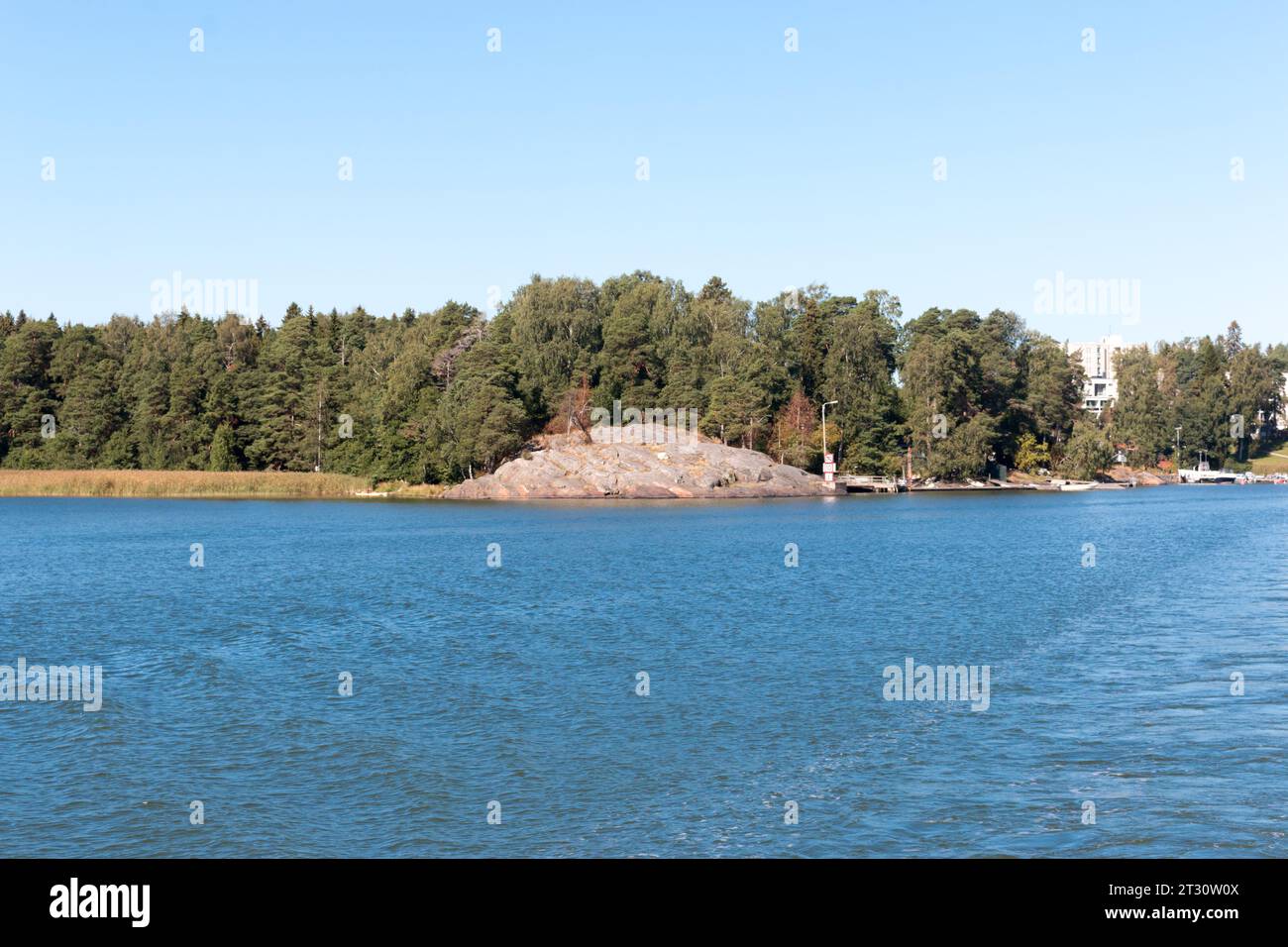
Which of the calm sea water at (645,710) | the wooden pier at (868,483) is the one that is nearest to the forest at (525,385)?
the wooden pier at (868,483)

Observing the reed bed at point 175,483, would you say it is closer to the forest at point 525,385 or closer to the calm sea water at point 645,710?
the forest at point 525,385

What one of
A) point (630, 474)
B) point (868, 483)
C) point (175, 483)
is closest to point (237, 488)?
point (175, 483)

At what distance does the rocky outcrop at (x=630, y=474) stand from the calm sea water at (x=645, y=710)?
228ft

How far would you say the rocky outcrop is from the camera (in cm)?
13100

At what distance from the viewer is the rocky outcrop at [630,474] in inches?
5157

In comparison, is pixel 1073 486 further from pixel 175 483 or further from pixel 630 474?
pixel 175 483

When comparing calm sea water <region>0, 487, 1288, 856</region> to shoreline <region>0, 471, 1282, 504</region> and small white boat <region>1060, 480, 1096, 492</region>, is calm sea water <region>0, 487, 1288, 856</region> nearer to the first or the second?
shoreline <region>0, 471, 1282, 504</region>

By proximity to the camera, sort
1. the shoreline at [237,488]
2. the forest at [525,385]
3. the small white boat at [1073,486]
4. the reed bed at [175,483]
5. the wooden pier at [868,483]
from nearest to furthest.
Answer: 1. the reed bed at [175,483]
2. the shoreline at [237,488]
3. the forest at [525,385]
4. the wooden pier at [868,483]
5. the small white boat at [1073,486]

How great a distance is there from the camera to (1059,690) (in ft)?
92.4

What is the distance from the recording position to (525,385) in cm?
14300

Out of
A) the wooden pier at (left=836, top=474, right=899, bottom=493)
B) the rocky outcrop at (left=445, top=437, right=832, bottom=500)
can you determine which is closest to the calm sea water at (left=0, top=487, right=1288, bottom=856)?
the rocky outcrop at (left=445, top=437, right=832, bottom=500)
